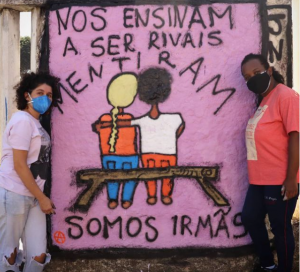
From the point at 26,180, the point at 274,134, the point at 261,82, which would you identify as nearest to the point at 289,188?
the point at 274,134

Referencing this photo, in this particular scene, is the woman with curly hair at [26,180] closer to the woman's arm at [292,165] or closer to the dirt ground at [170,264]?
the dirt ground at [170,264]

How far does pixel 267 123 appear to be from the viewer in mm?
3484

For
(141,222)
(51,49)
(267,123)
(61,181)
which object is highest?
(51,49)

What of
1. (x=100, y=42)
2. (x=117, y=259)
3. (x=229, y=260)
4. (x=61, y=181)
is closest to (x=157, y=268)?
(x=117, y=259)

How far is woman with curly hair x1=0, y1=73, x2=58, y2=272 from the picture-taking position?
3260mm

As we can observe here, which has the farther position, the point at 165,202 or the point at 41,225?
the point at 165,202

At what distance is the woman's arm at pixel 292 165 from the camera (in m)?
3.31

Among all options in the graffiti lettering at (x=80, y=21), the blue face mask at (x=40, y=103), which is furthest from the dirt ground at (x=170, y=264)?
the graffiti lettering at (x=80, y=21)

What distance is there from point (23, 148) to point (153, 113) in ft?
Answer: 4.10

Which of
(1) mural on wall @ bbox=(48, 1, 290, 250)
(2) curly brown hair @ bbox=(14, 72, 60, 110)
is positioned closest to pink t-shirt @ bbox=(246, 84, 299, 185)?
(1) mural on wall @ bbox=(48, 1, 290, 250)

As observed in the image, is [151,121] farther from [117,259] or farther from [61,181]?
[117,259]

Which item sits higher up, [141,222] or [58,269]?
[141,222]

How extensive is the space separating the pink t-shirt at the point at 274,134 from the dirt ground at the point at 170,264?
2.77 feet

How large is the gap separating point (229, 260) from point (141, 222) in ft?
2.85
